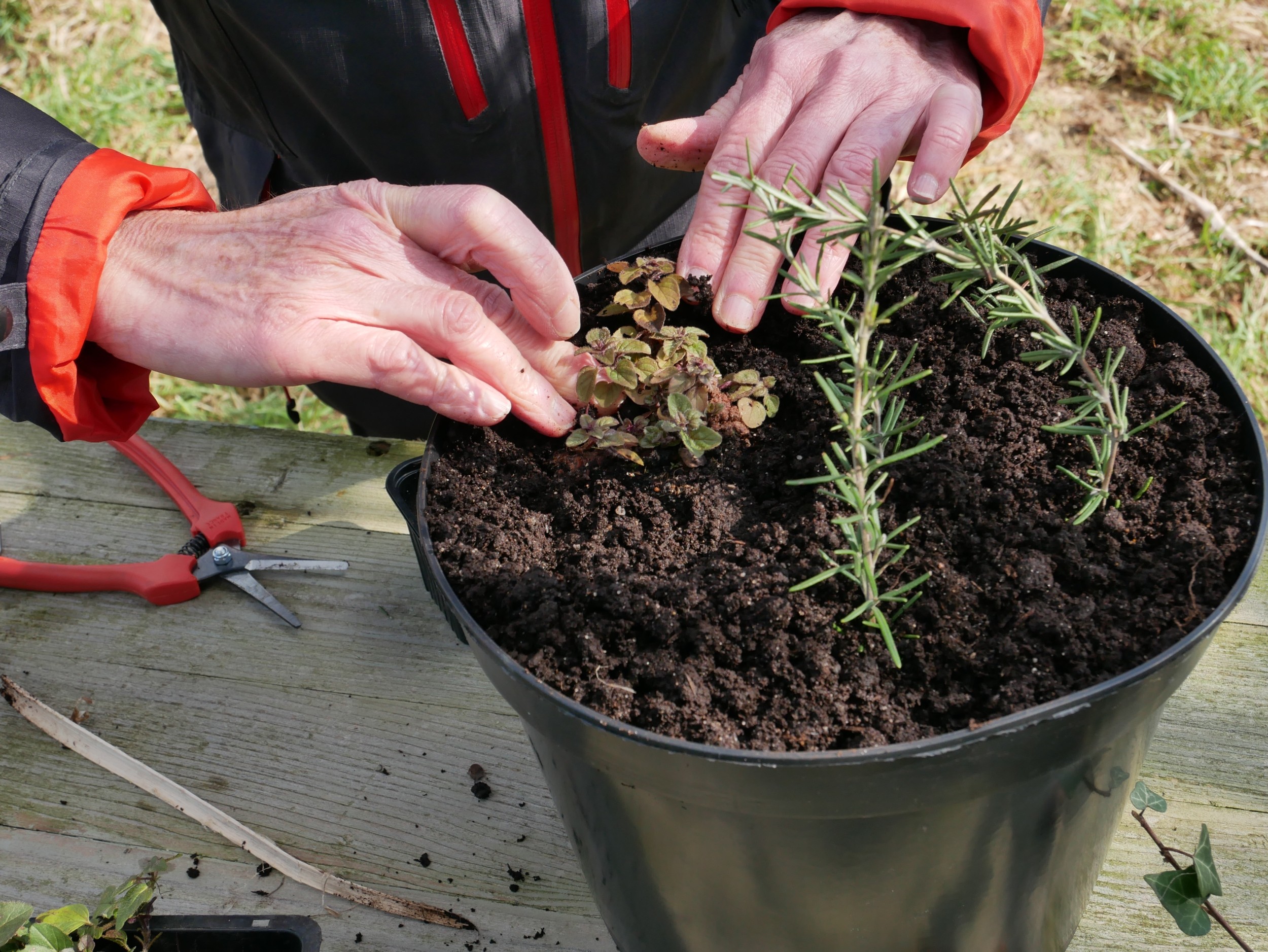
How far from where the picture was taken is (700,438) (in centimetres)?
114

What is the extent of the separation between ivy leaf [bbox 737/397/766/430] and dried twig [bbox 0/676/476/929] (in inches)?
30.0

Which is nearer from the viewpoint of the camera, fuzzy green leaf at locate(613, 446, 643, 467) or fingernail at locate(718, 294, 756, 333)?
fuzzy green leaf at locate(613, 446, 643, 467)

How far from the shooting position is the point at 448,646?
157 cm

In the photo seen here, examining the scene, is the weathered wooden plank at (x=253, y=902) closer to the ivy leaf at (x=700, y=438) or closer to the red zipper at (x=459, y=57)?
the ivy leaf at (x=700, y=438)

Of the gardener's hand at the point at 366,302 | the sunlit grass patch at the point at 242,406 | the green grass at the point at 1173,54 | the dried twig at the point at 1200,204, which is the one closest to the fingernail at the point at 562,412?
the gardener's hand at the point at 366,302

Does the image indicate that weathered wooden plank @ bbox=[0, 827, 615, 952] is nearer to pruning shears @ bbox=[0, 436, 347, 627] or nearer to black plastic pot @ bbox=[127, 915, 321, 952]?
black plastic pot @ bbox=[127, 915, 321, 952]

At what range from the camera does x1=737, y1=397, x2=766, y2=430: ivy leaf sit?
118 cm

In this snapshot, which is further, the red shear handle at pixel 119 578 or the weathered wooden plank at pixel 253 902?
the red shear handle at pixel 119 578

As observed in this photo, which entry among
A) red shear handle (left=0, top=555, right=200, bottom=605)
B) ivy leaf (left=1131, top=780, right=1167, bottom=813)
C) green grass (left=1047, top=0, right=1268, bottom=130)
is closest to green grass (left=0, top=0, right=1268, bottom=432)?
green grass (left=1047, top=0, right=1268, bottom=130)

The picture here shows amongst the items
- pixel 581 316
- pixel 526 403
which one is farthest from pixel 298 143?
pixel 526 403

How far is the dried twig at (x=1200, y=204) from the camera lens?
3072 millimetres

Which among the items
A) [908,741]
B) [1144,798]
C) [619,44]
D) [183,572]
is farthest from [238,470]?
[1144,798]

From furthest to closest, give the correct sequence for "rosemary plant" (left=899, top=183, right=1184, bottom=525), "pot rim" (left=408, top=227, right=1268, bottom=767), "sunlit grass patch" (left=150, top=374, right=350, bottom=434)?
"sunlit grass patch" (left=150, top=374, right=350, bottom=434) < "rosemary plant" (left=899, top=183, right=1184, bottom=525) < "pot rim" (left=408, top=227, right=1268, bottom=767)

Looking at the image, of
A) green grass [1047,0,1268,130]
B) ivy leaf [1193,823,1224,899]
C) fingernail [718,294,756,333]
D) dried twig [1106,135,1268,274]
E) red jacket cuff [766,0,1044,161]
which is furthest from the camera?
green grass [1047,0,1268,130]
